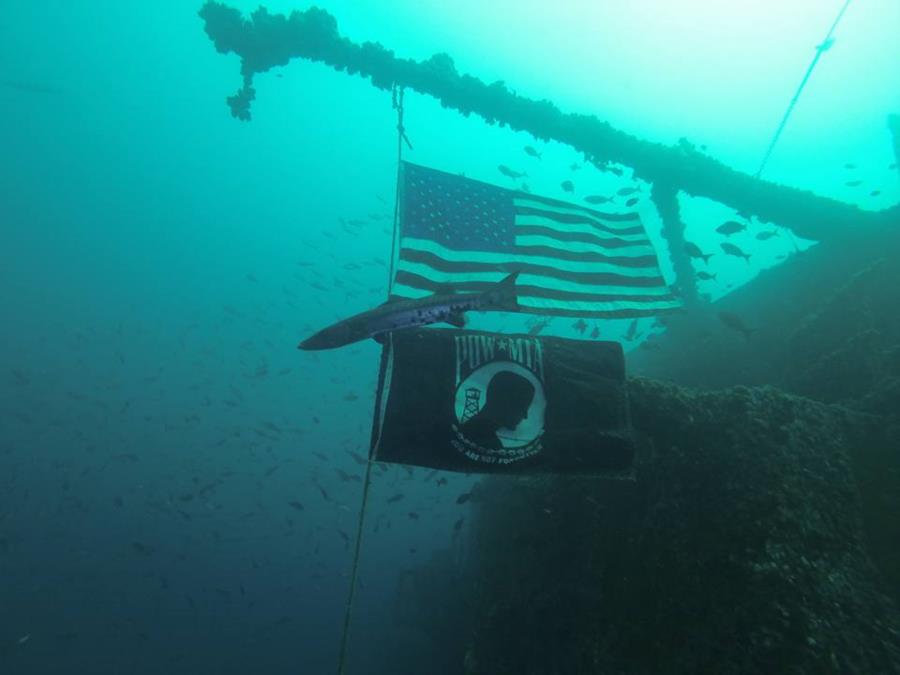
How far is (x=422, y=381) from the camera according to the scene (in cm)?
459

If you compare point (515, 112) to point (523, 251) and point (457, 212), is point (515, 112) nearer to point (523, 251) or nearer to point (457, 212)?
point (457, 212)

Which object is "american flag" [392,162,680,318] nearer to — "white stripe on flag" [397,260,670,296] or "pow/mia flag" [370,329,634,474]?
"white stripe on flag" [397,260,670,296]

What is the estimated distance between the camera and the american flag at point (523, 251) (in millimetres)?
6250

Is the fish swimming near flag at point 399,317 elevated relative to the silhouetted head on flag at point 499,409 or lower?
elevated

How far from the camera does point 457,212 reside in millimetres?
6926

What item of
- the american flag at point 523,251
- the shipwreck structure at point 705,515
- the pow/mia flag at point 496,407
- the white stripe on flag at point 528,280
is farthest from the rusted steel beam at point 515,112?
the pow/mia flag at point 496,407

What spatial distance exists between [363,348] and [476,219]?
230ft

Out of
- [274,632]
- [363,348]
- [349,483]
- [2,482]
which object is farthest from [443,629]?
[363,348]

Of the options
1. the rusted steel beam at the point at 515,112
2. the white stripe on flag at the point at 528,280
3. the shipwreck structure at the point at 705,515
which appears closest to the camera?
the shipwreck structure at the point at 705,515

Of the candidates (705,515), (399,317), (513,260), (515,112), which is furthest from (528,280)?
(515,112)

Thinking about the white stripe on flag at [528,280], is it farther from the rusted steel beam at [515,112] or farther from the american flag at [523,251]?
the rusted steel beam at [515,112]

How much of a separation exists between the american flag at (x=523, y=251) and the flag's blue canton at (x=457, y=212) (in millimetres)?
17

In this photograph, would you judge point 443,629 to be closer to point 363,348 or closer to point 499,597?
point 499,597

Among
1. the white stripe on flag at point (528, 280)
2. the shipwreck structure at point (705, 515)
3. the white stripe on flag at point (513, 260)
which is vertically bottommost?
the shipwreck structure at point (705, 515)
